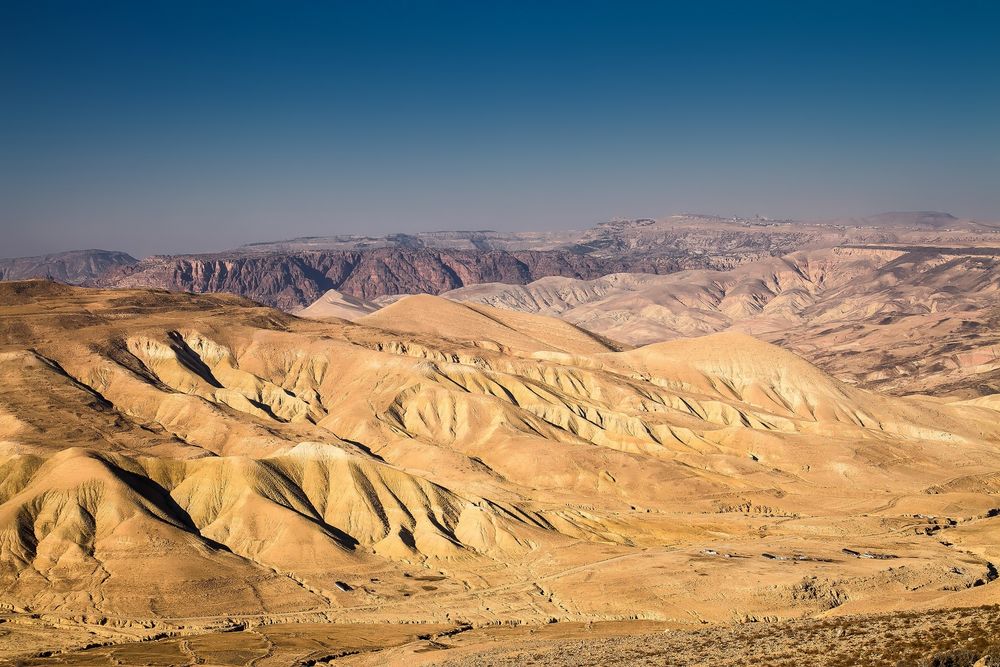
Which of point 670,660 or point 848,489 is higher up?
point 670,660

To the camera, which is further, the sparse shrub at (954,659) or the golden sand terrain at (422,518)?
the golden sand terrain at (422,518)

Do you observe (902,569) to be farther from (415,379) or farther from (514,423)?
(415,379)

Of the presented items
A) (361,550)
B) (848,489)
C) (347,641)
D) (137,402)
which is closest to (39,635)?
(347,641)

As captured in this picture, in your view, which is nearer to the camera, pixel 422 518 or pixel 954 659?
pixel 954 659

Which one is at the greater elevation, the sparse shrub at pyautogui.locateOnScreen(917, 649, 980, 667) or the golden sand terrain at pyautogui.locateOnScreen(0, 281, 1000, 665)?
the sparse shrub at pyautogui.locateOnScreen(917, 649, 980, 667)

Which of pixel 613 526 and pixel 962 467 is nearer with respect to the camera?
pixel 613 526

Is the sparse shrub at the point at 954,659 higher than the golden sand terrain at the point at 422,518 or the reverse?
higher

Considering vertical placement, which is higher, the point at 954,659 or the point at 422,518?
the point at 954,659

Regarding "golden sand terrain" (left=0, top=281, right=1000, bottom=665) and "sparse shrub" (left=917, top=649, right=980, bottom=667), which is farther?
A: "golden sand terrain" (left=0, top=281, right=1000, bottom=665)
